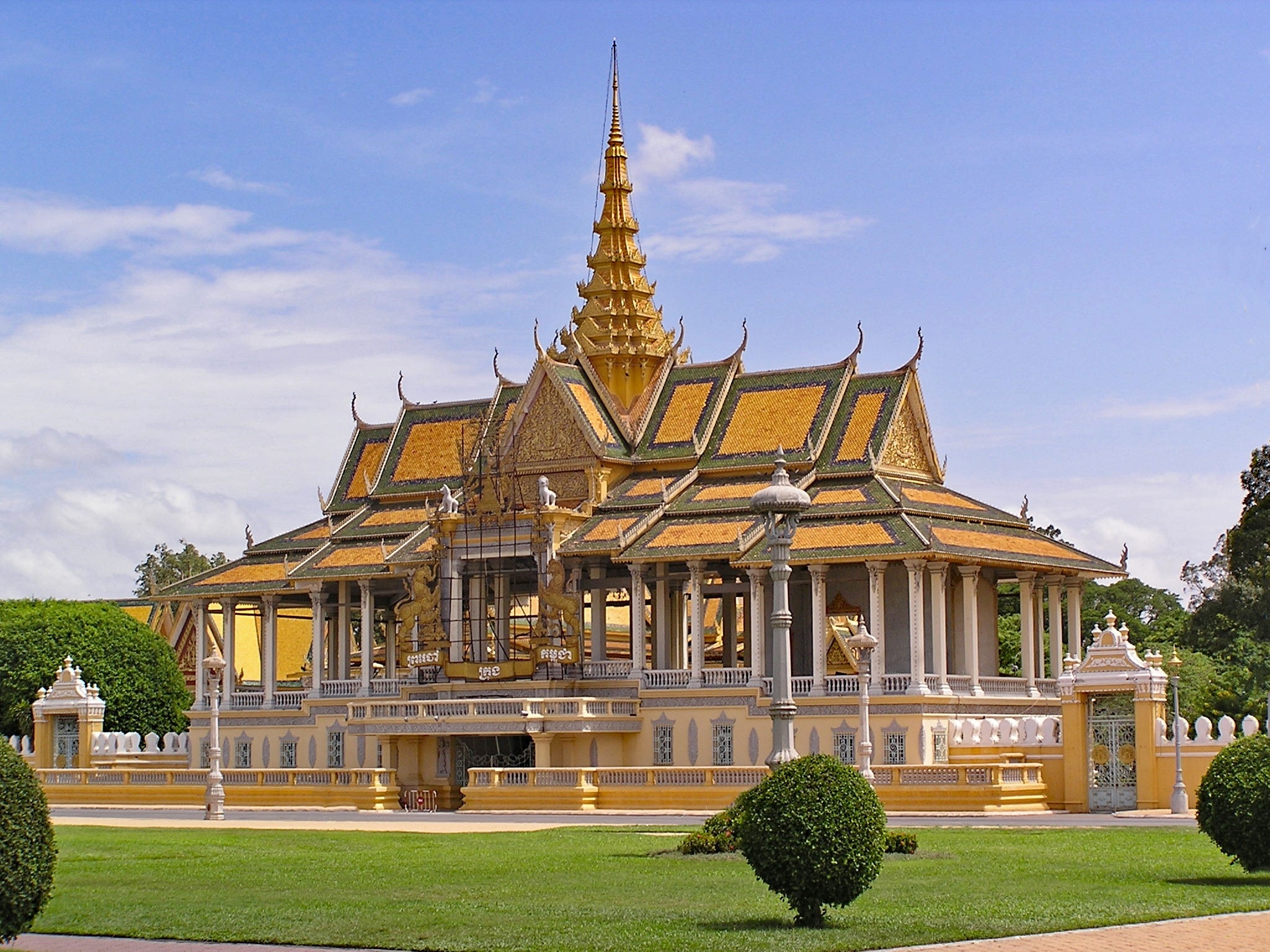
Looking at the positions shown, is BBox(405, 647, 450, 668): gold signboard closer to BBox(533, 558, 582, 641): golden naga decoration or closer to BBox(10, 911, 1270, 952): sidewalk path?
BBox(533, 558, 582, 641): golden naga decoration

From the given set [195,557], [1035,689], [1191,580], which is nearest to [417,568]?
[1035,689]

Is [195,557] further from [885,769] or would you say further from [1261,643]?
[885,769]

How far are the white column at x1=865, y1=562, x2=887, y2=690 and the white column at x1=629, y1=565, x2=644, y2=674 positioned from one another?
230 inches

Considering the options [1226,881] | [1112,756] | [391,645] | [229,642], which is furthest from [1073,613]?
[1226,881]

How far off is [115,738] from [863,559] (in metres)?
22.5

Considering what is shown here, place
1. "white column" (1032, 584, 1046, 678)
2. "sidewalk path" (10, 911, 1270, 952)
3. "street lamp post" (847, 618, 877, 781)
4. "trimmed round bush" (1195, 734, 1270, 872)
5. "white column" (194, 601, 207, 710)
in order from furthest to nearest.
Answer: "white column" (194, 601, 207, 710), "white column" (1032, 584, 1046, 678), "street lamp post" (847, 618, 877, 781), "trimmed round bush" (1195, 734, 1270, 872), "sidewalk path" (10, 911, 1270, 952)

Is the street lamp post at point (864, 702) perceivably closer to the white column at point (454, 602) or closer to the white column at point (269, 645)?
the white column at point (454, 602)

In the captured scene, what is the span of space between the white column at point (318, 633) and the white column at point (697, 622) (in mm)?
11706

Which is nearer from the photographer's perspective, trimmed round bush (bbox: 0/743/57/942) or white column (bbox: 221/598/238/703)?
trimmed round bush (bbox: 0/743/57/942)

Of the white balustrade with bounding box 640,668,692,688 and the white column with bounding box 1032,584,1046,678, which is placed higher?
the white column with bounding box 1032,584,1046,678

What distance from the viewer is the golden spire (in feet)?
210

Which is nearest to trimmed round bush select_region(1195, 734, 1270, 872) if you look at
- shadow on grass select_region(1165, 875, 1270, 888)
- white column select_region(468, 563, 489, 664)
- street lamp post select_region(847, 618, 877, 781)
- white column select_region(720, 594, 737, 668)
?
shadow on grass select_region(1165, 875, 1270, 888)

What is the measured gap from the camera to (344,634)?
63.3m

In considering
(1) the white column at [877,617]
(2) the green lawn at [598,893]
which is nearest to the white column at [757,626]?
(1) the white column at [877,617]
